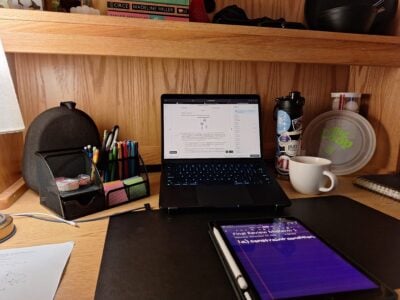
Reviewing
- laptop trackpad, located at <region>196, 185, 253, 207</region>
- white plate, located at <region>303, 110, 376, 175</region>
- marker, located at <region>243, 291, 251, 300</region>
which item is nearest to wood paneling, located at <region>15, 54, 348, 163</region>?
white plate, located at <region>303, 110, 376, 175</region>

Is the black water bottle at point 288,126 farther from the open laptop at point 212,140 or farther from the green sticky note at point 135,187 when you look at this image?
the green sticky note at point 135,187

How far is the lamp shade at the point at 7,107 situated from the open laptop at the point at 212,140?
1.10 ft

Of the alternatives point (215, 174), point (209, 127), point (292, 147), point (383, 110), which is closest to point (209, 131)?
point (209, 127)

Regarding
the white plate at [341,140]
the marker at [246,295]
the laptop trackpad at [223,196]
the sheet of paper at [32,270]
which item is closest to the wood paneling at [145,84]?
the white plate at [341,140]

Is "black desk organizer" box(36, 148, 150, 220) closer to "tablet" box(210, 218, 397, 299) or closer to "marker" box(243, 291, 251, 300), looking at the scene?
"tablet" box(210, 218, 397, 299)

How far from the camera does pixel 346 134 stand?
93 cm

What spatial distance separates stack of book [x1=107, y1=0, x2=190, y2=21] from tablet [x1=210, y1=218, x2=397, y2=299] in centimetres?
56

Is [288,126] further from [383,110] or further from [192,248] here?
[192,248]

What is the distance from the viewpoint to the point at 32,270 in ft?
1.29

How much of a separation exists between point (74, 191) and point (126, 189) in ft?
0.38

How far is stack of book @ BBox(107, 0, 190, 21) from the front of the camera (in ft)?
2.35

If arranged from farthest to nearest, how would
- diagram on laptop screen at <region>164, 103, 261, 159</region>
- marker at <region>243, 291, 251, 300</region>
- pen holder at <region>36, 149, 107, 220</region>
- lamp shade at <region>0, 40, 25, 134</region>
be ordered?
diagram on laptop screen at <region>164, 103, 261, 159</region>
pen holder at <region>36, 149, 107, 220</region>
lamp shade at <region>0, 40, 25, 134</region>
marker at <region>243, 291, 251, 300</region>

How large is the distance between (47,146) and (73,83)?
0.25 metres

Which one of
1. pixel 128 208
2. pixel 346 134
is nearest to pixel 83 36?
pixel 128 208
